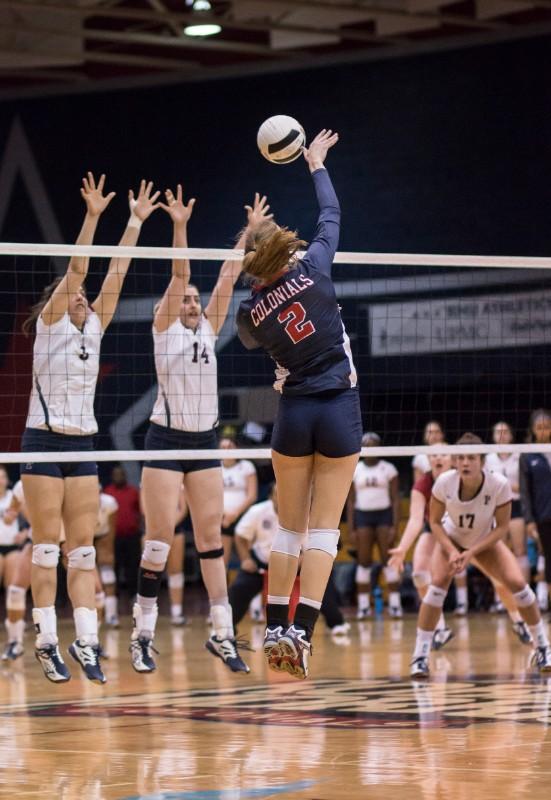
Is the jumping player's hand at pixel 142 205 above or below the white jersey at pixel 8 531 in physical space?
above

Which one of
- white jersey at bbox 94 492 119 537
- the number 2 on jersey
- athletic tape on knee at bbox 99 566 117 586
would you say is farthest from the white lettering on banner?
the number 2 on jersey

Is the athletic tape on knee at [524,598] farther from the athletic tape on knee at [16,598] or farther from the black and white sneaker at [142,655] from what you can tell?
the athletic tape on knee at [16,598]

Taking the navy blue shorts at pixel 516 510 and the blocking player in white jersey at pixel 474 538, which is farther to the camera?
the navy blue shorts at pixel 516 510

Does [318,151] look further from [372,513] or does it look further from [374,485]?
[372,513]

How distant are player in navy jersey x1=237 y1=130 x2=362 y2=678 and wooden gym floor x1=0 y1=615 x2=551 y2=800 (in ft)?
2.24

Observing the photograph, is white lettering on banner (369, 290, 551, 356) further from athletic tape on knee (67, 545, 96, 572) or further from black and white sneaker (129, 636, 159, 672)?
athletic tape on knee (67, 545, 96, 572)

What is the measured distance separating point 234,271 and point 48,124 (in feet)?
42.8

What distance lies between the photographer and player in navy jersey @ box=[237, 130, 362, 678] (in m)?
6.30

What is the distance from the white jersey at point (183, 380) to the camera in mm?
9047

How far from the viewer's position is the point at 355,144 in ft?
63.8

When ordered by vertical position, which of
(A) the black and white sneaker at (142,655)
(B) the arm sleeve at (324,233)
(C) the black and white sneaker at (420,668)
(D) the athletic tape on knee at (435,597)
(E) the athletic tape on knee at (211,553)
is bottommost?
(C) the black and white sneaker at (420,668)

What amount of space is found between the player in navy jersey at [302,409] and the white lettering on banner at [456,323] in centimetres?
1078

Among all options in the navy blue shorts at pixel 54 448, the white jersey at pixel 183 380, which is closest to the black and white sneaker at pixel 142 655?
the navy blue shorts at pixel 54 448

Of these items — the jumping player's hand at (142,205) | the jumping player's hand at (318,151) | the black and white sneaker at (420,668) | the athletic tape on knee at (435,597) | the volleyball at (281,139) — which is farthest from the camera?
the athletic tape on knee at (435,597)
